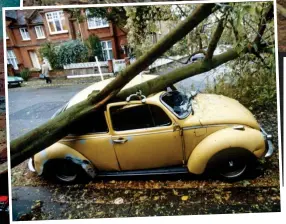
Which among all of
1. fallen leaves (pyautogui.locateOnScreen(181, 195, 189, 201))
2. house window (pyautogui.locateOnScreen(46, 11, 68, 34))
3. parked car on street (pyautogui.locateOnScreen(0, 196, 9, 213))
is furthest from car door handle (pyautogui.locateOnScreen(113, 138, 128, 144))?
parked car on street (pyautogui.locateOnScreen(0, 196, 9, 213))

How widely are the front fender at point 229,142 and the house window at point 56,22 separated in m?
1.94

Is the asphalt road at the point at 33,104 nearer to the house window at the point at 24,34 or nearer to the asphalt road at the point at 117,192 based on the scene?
the asphalt road at the point at 117,192

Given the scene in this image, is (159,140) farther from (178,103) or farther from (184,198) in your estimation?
(184,198)

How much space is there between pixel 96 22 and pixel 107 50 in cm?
34

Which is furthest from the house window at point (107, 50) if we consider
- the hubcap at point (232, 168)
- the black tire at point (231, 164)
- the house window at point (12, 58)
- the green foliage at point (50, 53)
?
the hubcap at point (232, 168)

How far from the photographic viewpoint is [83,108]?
10.5 ft

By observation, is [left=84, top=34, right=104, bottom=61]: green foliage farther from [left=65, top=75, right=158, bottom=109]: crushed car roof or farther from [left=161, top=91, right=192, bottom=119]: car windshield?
[left=161, top=91, right=192, bottom=119]: car windshield

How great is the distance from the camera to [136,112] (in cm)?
312

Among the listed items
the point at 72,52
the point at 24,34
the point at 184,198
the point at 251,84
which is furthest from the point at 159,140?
the point at 24,34

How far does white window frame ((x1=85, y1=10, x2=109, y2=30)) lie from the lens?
3.25 m

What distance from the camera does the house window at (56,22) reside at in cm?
325

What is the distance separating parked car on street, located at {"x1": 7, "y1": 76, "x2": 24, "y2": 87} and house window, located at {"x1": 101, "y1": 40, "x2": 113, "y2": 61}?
97cm

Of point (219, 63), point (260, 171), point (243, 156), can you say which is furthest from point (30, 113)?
point (260, 171)

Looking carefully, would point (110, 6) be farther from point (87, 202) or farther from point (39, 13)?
point (87, 202)
